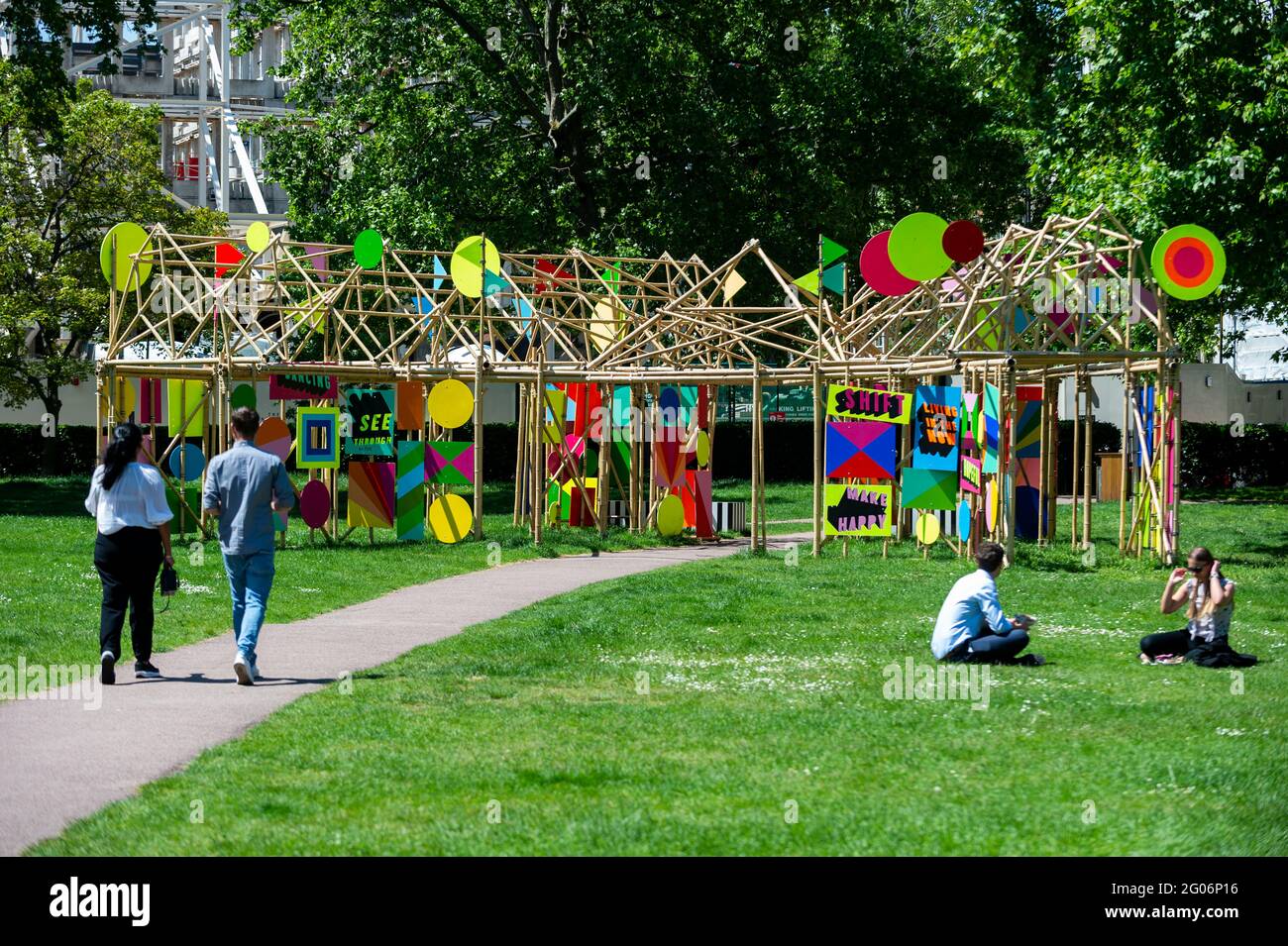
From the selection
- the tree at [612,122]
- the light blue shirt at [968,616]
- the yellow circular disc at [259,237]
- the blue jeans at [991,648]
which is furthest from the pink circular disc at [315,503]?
the blue jeans at [991,648]

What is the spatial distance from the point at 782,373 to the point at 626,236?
39.1 feet

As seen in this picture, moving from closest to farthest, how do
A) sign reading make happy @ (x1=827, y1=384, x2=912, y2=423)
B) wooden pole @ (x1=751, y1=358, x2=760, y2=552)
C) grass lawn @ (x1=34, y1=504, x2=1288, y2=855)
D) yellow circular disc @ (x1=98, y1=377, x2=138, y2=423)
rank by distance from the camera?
grass lawn @ (x1=34, y1=504, x2=1288, y2=855)
sign reading make happy @ (x1=827, y1=384, x2=912, y2=423)
wooden pole @ (x1=751, y1=358, x2=760, y2=552)
yellow circular disc @ (x1=98, y1=377, x2=138, y2=423)

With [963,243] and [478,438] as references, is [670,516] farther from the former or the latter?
[963,243]

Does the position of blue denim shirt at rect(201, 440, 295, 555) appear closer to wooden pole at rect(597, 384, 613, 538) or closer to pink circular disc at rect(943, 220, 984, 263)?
pink circular disc at rect(943, 220, 984, 263)

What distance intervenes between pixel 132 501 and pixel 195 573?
7294 mm

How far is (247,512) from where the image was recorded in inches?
421

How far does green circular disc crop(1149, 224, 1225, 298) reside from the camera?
63.6 feet

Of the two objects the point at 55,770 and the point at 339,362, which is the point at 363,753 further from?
the point at 339,362

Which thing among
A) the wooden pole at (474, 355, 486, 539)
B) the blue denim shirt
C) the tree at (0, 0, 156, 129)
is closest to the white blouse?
the blue denim shirt

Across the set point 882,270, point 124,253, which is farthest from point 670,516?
point 124,253

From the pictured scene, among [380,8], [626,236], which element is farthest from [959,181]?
[380,8]

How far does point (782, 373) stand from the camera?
22.2 metres

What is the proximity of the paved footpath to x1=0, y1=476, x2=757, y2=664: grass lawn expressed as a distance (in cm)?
59
